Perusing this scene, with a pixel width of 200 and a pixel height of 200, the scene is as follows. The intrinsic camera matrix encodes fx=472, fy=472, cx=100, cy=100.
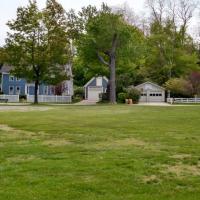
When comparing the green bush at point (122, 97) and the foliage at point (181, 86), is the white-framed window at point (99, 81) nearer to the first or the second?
the foliage at point (181, 86)

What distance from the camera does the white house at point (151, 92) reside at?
65.9m

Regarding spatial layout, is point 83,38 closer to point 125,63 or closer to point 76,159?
point 125,63

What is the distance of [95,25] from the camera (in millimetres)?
50906

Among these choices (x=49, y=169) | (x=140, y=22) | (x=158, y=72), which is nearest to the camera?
(x=49, y=169)

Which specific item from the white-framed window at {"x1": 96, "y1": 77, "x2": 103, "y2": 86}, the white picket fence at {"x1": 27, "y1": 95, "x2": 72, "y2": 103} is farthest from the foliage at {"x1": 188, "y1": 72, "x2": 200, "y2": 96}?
the white picket fence at {"x1": 27, "y1": 95, "x2": 72, "y2": 103}

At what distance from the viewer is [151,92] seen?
66125 mm

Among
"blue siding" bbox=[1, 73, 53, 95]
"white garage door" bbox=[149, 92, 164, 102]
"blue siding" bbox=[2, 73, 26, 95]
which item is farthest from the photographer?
"blue siding" bbox=[2, 73, 26, 95]

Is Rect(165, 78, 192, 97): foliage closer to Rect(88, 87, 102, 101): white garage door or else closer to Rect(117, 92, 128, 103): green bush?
Rect(117, 92, 128, 103): green bush

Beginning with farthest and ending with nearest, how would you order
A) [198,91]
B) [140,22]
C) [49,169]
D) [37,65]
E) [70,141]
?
1. [140,22]
2. [198,91]
3. [37,65]
4. [70,141]
5. [49,169]

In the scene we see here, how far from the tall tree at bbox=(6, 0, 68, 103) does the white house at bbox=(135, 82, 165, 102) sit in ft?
65.1

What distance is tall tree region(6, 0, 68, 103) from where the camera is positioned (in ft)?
156

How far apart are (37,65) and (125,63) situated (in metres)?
11.4

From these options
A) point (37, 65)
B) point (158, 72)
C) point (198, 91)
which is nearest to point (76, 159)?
point (37, 65)

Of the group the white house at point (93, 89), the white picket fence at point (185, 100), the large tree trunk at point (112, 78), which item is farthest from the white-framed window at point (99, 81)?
the large tree trunk at point (112, 78)
